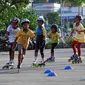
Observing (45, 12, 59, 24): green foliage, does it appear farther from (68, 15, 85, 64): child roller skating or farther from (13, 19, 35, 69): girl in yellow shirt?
(13, 19, 35, 69): girl in yellow shirt

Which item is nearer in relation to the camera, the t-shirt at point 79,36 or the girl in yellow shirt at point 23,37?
the girl in yellow shirt at point 23,37

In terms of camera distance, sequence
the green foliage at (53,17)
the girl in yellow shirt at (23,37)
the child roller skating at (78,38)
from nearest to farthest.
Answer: the girl in yellow shirt at (23,37), the child roller skating at (78,38), the green foliage at (53,17)

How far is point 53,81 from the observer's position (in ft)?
38.4

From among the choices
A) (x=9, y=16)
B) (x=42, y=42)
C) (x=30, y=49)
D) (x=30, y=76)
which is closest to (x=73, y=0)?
(x=30, y=49)

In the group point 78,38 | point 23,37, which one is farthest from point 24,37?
point 78,38

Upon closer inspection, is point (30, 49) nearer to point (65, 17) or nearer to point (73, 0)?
point (73, 0)

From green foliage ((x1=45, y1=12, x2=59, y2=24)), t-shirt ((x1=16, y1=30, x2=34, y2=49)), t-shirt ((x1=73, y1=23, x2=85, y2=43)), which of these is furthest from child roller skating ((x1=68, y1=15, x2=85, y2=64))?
green foliage ((x1=45, y1=12, x2=59, y2=24))

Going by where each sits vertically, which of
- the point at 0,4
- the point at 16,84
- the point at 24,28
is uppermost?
the point at 0,4

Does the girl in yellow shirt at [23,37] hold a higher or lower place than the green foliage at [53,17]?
lower

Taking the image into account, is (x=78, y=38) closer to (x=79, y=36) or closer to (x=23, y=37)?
(x=79, y=36)

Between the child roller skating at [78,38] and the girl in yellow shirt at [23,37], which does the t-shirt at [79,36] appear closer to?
the child roller skating at [78,38]

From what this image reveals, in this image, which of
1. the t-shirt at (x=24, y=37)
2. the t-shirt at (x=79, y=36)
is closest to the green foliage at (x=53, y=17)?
the t-shirt at (x=79, y=36)

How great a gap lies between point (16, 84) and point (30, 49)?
23.1 meters

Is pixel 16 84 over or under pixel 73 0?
under
